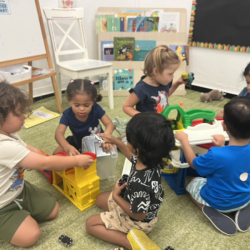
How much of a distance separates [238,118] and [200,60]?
2.31m

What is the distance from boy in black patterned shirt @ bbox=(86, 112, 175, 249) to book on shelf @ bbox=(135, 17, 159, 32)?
2330 mm

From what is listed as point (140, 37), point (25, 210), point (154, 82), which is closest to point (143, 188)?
point (25, 210)

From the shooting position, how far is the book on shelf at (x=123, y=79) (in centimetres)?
278

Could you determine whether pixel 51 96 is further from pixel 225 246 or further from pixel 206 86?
pixel 225 246

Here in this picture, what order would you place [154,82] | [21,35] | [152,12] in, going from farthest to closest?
[152,12] < [21,35] < [154,82]

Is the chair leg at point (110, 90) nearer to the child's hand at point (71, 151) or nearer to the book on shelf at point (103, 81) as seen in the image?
the book on shelf at point (103, 81)

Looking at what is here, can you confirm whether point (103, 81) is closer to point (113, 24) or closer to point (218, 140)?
point (113, 24)

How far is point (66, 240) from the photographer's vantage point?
101 cm

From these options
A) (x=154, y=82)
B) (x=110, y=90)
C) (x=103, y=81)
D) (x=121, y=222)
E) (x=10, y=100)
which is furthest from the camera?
(x=103, y=81)

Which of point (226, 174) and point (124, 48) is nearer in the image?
point (226, 174)

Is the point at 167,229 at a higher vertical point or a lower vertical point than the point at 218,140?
lower

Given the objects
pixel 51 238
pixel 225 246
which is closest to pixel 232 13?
pixel 225 246

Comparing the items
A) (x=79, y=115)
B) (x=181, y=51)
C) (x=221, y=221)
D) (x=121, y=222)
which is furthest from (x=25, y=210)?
(x=181, y=51)

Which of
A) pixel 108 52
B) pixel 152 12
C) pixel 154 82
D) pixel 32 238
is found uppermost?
pixel 152 12
